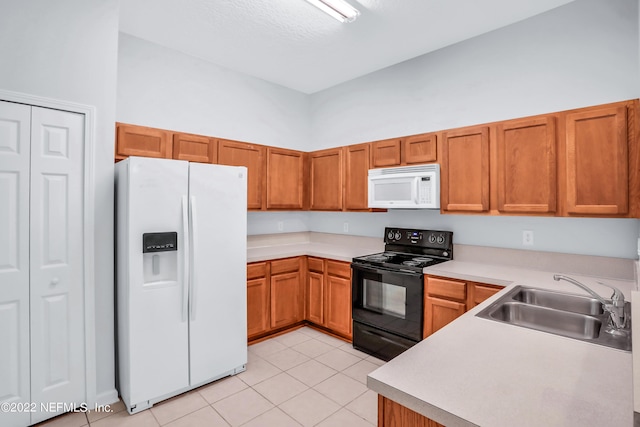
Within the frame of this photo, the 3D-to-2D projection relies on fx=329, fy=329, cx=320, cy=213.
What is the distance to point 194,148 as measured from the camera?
3135 millimetres

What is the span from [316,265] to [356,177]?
1.06 meters

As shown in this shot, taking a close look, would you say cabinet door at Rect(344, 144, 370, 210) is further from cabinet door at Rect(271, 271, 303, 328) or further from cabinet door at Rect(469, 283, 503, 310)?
cabinet door at Rect(469, 283, 503, 310)

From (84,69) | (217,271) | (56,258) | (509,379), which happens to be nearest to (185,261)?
(217,271)

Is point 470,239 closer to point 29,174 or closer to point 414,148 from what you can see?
point 414,148

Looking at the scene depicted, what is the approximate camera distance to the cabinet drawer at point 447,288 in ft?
8.13

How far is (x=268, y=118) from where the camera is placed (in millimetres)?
4070

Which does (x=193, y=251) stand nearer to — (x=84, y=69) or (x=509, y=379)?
(x=84, y=69)

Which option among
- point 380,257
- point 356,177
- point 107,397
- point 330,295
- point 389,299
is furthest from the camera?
point 356,177

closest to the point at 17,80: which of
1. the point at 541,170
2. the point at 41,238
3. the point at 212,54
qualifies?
the point at 41,238

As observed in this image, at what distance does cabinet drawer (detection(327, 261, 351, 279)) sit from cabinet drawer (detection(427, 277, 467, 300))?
2.85 feet

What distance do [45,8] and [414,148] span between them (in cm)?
293

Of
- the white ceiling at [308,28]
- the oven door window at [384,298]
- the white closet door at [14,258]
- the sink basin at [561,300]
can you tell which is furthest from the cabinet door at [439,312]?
the white closet door at [14,258]

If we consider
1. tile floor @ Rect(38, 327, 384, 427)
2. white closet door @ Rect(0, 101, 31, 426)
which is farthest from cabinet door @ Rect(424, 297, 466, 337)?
white closet door @ Rect(0, 101, 31, 426)

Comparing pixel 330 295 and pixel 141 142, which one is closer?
pixel 141 142
